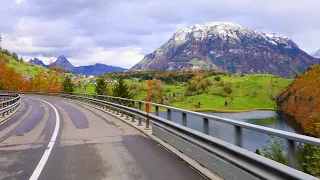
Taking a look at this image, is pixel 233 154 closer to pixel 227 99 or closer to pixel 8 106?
pixel 8 106

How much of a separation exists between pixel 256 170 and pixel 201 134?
2305mm

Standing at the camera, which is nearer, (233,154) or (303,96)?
(233,154)

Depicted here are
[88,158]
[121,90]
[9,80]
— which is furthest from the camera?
[9,80]

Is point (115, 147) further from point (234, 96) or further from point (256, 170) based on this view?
point (234, 96)

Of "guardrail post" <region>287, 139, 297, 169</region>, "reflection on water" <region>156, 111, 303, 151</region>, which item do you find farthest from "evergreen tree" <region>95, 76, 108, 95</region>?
"guardrail post" <region>287, 139, 297, 169</region>

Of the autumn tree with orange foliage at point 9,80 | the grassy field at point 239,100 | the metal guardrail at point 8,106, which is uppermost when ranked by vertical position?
the autumn tree with orange foliage at point 9,80

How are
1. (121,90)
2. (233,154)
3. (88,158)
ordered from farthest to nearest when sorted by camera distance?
1. (121,90)
2. (88,158)
3. (233,154)

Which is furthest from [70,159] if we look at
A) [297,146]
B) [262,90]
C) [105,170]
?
[262,90]

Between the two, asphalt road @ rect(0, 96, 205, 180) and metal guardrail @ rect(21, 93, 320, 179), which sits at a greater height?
metal guardrail @ rect(21, 93, 320, 179)

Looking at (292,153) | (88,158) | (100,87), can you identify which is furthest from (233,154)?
(100,87)

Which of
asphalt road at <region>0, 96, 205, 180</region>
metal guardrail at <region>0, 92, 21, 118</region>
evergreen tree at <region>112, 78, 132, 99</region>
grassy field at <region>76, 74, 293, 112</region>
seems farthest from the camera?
grassy field at <region>76, 74, 293, 112</region>

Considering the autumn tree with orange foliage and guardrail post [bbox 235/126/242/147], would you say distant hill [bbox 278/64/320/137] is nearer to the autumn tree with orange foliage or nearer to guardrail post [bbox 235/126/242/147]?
guardrail post [bbox 235/126/242/147]

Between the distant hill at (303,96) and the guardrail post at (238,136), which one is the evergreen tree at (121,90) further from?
the distant hill at (303,96)

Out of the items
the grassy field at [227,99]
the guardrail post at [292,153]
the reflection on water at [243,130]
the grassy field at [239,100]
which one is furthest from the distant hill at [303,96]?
the guardrail post at [292,153]
